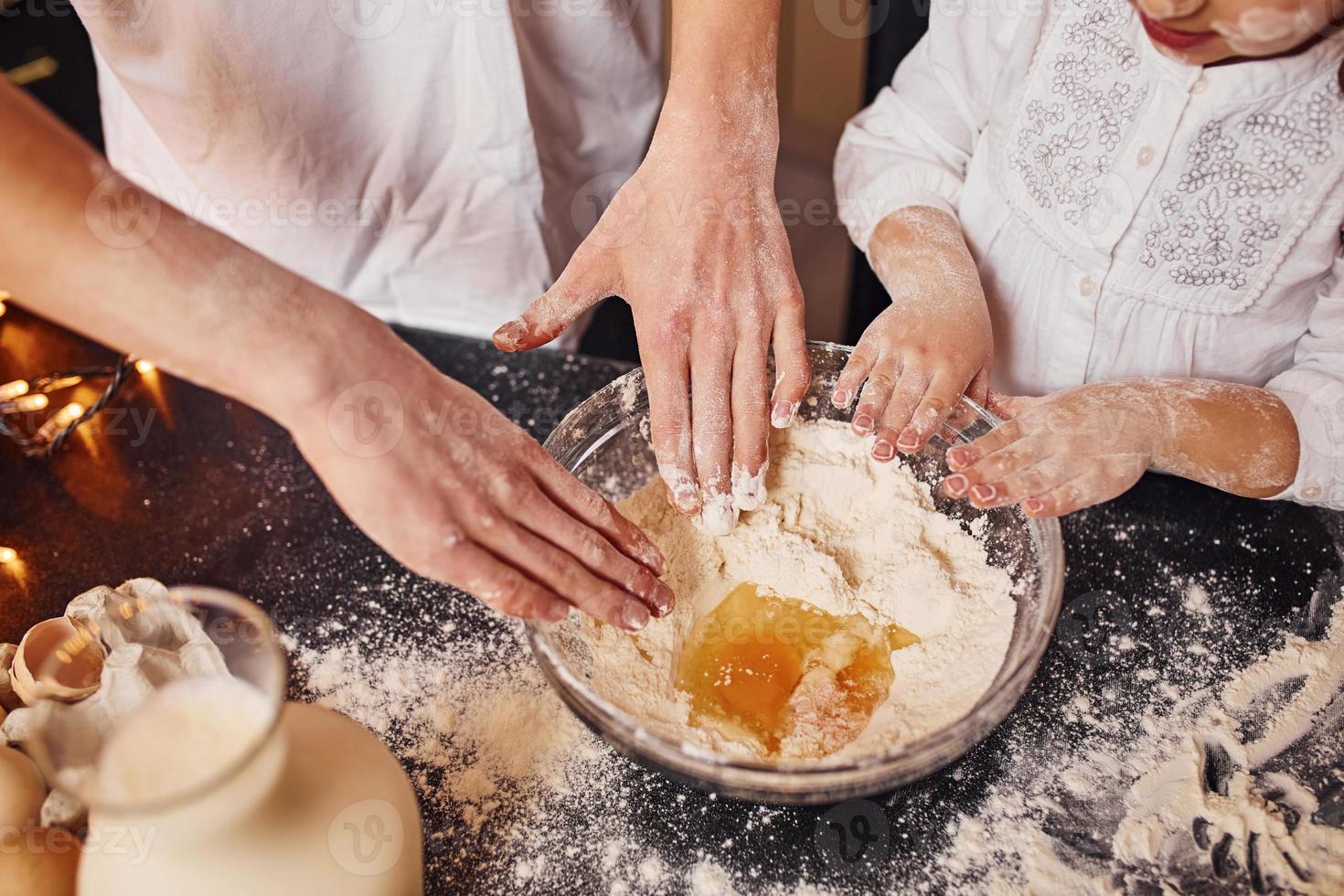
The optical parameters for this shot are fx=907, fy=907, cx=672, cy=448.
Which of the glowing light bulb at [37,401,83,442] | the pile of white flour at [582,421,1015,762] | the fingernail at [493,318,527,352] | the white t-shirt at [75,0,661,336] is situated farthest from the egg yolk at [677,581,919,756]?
the glowing light bulb at [37,401,83,442]

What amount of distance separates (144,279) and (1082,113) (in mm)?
972

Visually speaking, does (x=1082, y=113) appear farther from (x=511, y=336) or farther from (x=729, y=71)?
(x=511, y=336)

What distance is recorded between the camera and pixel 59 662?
750mm

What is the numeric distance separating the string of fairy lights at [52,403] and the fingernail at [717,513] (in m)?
0.75

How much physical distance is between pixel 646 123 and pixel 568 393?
0.51 meters

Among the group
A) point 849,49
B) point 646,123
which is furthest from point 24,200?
point 849,49

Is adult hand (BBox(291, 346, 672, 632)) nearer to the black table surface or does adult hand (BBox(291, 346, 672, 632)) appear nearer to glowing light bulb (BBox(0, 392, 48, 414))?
the black table surface

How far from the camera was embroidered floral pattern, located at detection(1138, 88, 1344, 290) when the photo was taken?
3.06 ft

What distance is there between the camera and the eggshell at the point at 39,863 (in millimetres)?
680

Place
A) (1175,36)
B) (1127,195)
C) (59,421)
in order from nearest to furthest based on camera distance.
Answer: (1175,36)
(1127,195)
(59,421)

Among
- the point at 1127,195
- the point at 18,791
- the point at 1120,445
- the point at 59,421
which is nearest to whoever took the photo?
the point at 18,791

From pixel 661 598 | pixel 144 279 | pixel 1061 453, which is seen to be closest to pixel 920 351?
pixel 1061 453

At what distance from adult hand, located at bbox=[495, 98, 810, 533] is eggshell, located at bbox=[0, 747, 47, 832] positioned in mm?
534

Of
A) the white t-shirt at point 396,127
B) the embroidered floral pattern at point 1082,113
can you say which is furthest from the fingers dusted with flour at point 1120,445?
the white t-shirt at point 396,127
